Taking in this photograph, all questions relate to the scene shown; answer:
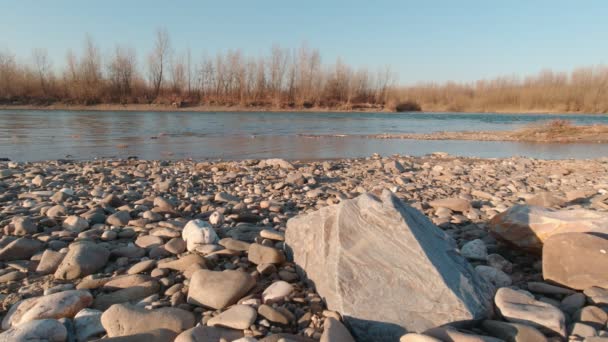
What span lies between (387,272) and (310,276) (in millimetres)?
393

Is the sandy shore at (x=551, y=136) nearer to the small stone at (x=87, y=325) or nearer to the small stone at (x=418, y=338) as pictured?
the small stone at (x=87, y=325)

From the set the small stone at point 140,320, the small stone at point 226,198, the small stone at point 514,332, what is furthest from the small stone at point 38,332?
the small stone at point 226,198

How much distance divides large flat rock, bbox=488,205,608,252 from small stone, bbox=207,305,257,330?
5.72ft

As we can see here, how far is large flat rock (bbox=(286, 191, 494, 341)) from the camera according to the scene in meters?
1.31

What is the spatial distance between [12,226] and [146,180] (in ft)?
7.90

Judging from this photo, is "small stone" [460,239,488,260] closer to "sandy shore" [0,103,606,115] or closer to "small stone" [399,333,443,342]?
"small stone" [399,333,443,342]

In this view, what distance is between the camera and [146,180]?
4793 millimetres

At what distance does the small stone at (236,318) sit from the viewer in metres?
1.29

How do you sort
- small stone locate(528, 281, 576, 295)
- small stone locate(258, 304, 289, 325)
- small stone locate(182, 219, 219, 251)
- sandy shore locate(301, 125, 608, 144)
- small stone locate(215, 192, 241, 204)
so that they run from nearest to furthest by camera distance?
small stone locate(258, 304, 289, 325) → small stone locate(528, 281, 576, 295) → small stone locate(182, 219, 219, 251) → small stone locate(215, 192, 241, 204) → sandy shore locate(301, 125, 608, 144)

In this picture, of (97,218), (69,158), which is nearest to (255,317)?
(97,218)

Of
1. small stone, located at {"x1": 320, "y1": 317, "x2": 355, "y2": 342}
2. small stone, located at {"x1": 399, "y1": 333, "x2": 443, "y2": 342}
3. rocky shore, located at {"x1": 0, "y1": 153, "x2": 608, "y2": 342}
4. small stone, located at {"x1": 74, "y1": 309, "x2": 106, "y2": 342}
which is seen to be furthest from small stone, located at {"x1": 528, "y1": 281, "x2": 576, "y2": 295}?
small stone, located at {"x1": 74, "y1": 309, "x2": 106, "y2": 342}

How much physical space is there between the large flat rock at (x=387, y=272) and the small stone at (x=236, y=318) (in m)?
0.33

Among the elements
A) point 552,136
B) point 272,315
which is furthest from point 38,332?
point 552,136

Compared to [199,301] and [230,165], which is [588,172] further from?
[199,301]
